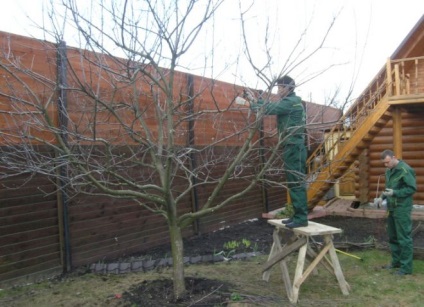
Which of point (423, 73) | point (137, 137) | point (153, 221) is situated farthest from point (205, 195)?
point (423, 73)

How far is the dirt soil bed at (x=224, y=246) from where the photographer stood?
466 centimetres

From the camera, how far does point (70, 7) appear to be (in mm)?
3691

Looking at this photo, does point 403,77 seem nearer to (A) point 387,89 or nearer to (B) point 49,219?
(A) point 387,89

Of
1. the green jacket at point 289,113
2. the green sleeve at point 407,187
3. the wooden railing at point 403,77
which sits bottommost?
the green sleeve at point 407,187

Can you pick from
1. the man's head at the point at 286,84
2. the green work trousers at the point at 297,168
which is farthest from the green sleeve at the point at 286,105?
the green work trousers at the point at 297,168

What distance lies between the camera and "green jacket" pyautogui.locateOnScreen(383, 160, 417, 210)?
231 inches

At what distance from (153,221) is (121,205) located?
86cm

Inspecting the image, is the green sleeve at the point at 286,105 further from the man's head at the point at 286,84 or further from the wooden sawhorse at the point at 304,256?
the wooden sawhorse at the point at 304,256

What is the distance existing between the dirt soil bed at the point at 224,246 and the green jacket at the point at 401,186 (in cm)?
147

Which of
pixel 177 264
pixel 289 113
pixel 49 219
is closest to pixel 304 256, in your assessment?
pixel 177 264

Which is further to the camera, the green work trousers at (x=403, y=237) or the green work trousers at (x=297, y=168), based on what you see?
the green work trousers at (x=403, y=237)

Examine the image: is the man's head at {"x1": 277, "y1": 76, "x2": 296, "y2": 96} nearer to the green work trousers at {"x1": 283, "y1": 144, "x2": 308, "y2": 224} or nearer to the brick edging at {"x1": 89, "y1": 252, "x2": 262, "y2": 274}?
the green work trousers at {"x1": 283, "y1": 144, "x2": 308, "y2": 224}

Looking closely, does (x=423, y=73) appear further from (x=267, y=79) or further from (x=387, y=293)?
(x=267, y=79)

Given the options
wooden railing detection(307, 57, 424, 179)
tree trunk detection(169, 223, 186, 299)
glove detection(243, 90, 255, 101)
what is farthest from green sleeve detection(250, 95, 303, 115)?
wooden railing detection(307, 57, 424, 179)
